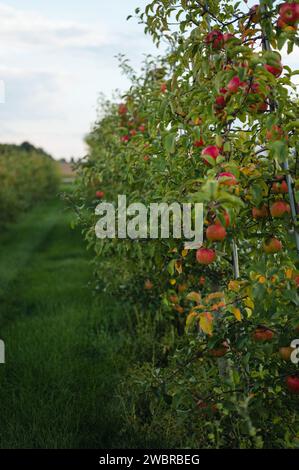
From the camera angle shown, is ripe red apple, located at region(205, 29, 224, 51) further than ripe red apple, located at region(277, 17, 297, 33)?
Yes

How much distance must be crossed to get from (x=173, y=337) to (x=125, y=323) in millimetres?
1158

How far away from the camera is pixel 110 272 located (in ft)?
17.4

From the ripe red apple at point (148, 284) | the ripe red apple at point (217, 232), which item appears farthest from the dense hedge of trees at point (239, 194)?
the ripe red apple at point (148, 284)

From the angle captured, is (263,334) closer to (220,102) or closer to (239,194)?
(239,194)

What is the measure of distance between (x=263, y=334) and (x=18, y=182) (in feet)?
55.0

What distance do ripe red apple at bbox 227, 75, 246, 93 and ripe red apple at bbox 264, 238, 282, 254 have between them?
611 mm

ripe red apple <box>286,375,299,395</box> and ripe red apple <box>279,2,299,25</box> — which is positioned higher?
ripe red apple <box>279,2,299,25</box>

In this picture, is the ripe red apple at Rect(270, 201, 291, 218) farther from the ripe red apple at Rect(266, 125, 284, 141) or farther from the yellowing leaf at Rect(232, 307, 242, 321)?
the yellowing leaf at Rect(232, 307, 242, 321)

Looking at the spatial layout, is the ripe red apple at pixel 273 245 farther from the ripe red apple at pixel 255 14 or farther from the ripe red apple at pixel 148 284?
the ripe red apple at pixel 148 284

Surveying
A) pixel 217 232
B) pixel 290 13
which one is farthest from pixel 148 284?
pixel 290 13

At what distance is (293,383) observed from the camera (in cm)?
204

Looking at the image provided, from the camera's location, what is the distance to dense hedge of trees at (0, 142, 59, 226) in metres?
14.8

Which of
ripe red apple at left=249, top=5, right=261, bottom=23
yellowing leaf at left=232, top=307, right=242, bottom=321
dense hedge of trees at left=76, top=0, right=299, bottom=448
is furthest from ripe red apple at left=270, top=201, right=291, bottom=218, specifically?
ripe red apple at left=249, top=5, right=261, bottom=23
